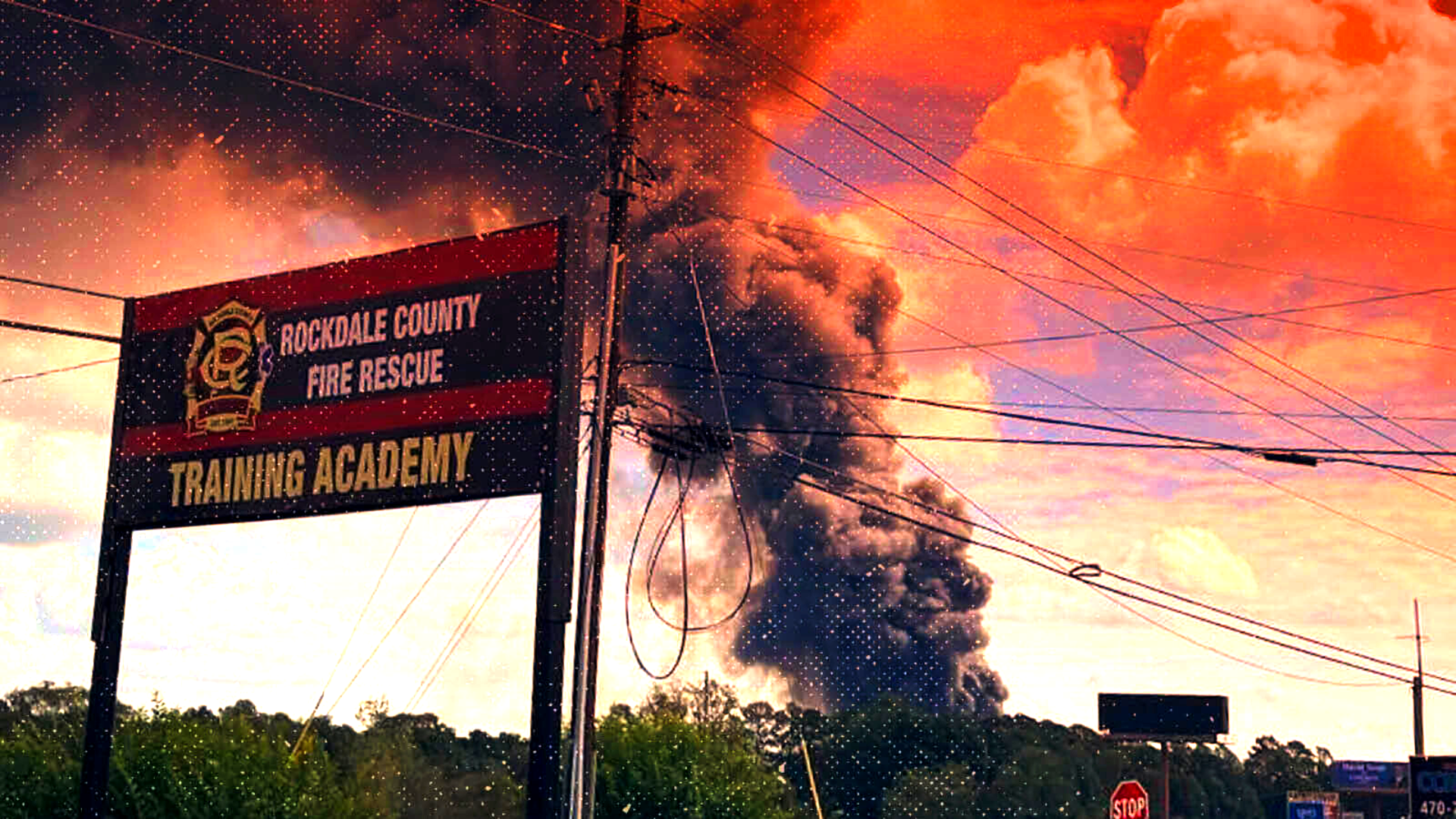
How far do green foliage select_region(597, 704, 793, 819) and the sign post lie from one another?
22454 mm

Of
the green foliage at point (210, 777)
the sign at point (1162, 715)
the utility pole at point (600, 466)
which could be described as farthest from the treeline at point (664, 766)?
the sign at point (1162, 715)

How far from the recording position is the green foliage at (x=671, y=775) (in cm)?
5106

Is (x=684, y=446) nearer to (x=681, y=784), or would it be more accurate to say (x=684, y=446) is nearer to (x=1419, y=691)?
(x=681, y=784)

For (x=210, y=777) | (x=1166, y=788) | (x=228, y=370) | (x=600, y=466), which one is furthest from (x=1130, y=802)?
(x=1166, y=788)

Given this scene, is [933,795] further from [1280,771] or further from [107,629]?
[107,629]

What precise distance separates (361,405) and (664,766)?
2639 centimetres

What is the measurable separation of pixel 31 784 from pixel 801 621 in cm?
9262

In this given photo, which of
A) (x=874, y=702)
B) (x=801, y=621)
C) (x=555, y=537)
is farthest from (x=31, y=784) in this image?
(x=801, y=621)

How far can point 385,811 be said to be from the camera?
172 ft

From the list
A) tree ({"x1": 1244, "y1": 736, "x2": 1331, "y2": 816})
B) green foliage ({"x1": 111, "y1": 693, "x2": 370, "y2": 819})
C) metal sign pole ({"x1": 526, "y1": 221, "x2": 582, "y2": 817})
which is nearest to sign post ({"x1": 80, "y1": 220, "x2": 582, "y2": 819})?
metal sign pole ({"x1": 526, "y1": 221, "x2": 582, "y2": 817})

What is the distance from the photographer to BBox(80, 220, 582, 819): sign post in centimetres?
2500

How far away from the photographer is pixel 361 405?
2703 cm

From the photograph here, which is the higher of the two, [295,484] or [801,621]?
[801,621]

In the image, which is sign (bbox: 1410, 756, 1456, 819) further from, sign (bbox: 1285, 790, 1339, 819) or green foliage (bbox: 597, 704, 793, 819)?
sign (bbox: 1285, 790, 1339, 819)
